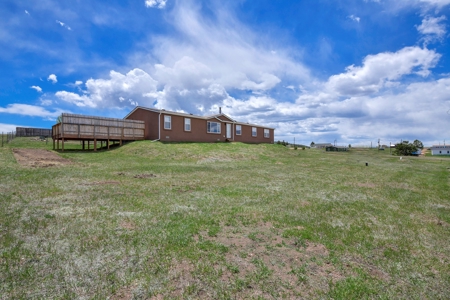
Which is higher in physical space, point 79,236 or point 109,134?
point 109,134

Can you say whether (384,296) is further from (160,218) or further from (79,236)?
(79,236)

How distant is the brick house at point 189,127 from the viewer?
27938mm

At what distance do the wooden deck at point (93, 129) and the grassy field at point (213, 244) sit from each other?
15189mm

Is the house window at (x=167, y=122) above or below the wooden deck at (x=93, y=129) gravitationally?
above

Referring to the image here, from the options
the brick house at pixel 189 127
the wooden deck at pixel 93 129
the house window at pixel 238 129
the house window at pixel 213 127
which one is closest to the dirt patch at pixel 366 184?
the brick house at pixel 189 127

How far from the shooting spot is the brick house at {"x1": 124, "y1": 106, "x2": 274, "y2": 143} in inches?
1100

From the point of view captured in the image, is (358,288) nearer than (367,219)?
Yes

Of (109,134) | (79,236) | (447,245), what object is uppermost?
(109,134)

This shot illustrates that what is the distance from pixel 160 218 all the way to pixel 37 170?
9697mm

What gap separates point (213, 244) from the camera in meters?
4.59

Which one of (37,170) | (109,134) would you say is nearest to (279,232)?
(37,170)

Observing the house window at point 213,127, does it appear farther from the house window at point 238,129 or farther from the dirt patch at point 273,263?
the dirt patch at point 273,263

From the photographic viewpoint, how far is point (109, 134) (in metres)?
25.6

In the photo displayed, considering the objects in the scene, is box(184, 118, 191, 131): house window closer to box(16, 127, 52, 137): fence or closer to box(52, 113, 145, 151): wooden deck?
box(52, 113, 145, 151): wooden deck
